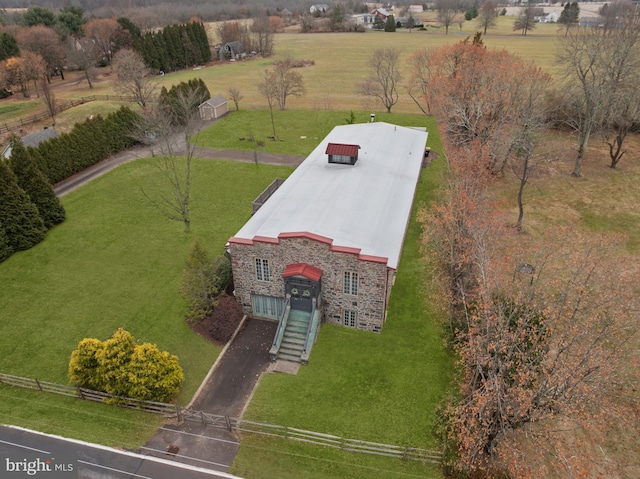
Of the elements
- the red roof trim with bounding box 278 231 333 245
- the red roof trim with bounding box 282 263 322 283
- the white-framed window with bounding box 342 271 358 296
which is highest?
the red roof trim with bounding box 278 231 333 245

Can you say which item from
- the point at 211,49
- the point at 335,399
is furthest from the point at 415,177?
the point at 211,49

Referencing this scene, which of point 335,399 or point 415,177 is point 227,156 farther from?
point 335,399

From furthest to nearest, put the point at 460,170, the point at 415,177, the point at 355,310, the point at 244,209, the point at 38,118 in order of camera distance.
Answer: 1. the point at 38,118
2. the point at 244,209
3. the point at 415,177
4. the point at 460,170
5. the point at 355,310

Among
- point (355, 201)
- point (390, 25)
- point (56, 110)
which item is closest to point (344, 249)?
point (355, 201)

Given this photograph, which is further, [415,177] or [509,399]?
[415,177]

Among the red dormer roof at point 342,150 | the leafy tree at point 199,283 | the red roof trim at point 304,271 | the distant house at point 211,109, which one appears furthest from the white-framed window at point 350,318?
the distant house at point 211,109

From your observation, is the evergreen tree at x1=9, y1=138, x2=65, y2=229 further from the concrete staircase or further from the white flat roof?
the concrete staircase

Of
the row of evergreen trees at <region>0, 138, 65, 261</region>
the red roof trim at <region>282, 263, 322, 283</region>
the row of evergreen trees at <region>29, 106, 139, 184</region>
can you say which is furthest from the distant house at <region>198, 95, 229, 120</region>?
the red roof trim at <region>282, 263, 322, 283</region>
